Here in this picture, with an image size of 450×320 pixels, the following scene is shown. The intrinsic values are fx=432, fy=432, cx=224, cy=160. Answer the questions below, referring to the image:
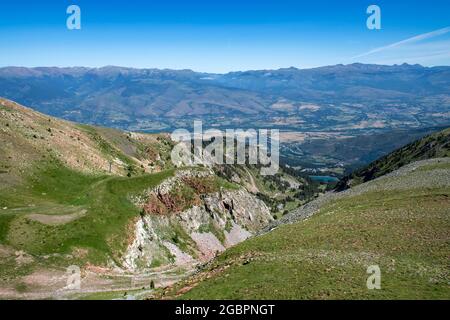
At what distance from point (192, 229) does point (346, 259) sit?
67034 mm

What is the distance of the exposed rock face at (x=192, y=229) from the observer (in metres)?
92.2

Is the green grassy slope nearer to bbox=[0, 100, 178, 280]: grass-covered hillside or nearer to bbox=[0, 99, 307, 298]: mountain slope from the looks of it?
bbox=[0, 99, 307, 298]: mountain slope

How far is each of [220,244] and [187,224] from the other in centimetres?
1088

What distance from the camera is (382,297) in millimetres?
37844

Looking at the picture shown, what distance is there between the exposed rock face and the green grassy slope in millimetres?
32556

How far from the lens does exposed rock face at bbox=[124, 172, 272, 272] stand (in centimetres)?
9219

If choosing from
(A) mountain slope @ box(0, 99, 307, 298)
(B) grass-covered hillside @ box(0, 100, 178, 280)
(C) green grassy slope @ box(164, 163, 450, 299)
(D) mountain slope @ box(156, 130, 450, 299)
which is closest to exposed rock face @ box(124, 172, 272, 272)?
(A) mountain slope @ box(0, 99, 307, 298)

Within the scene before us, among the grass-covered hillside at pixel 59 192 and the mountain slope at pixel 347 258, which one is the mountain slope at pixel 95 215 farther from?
the mountain slope at pixel 347 258

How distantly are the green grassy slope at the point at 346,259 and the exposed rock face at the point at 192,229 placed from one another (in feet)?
107

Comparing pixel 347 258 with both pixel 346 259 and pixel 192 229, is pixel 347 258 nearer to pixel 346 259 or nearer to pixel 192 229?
pixel 346 259

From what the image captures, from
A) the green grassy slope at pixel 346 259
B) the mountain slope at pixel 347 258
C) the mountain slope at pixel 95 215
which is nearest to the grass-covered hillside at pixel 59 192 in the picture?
the mountain slope at pixel 95 215

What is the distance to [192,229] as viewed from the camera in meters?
112

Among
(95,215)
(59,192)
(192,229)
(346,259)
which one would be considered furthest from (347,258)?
(59,192)
